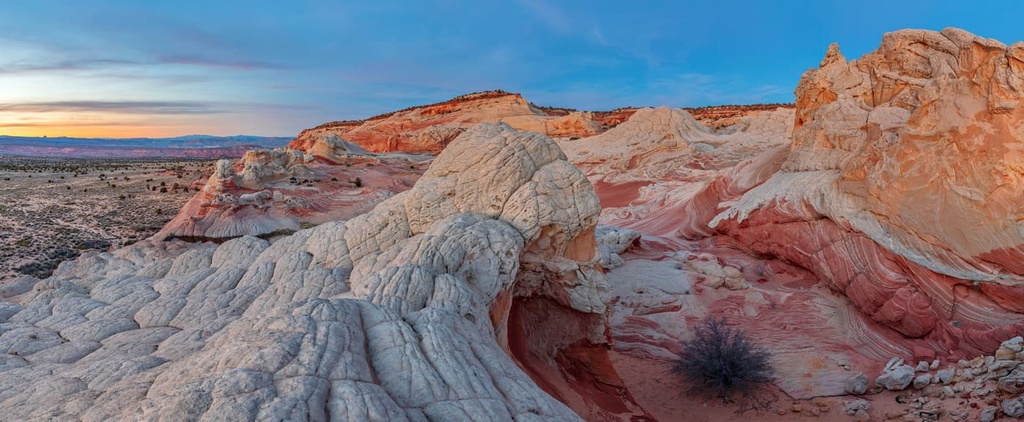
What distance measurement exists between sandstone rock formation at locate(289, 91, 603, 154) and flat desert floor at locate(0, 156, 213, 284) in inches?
664

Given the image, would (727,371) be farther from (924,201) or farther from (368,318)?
(368,318)

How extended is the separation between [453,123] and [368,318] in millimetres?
47449

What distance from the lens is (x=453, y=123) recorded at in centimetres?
5184

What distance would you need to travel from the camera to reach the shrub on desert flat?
9.84 metres

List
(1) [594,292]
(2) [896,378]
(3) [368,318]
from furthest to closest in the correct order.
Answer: (2) [896,378] < (1) [594,292] < (3) [368,318]

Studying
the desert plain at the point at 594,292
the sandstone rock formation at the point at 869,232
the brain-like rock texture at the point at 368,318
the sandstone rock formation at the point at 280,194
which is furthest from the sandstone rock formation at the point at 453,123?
the brain-like rock texture at the point at 368,318

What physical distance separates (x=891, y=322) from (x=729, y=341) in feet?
10.6

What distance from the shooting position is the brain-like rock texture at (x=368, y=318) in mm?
4102

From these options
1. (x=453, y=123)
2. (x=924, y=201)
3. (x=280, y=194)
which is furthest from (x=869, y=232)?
(x=453, y=123)

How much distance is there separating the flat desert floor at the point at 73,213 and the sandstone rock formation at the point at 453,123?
16.9 meters

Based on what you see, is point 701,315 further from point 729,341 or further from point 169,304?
point 169,304

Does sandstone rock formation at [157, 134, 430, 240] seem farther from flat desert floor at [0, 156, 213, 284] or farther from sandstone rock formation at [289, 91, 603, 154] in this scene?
sandstone rock formation at [289, 91, 603, 154]

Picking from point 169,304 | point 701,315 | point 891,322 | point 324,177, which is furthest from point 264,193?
point 891,322

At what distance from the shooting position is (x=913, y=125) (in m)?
11.8
